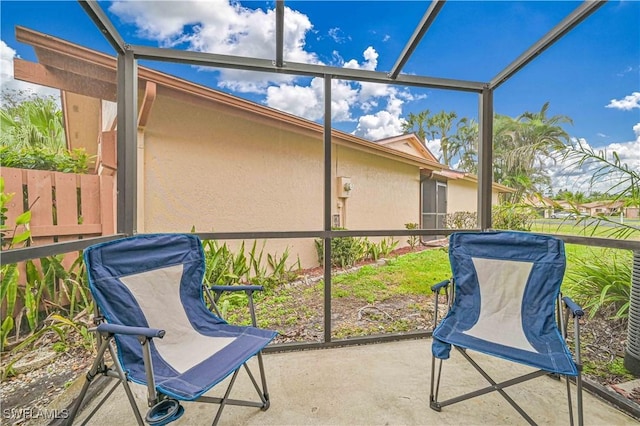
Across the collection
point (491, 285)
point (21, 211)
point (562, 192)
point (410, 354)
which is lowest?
point (410, 354)

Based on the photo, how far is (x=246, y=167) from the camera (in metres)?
2.91

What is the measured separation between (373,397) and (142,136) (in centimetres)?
264

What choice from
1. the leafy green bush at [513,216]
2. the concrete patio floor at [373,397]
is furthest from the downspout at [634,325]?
the leafy green bush at [513,216]

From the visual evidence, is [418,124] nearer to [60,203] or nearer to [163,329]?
[163,329]

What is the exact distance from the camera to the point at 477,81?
283cm

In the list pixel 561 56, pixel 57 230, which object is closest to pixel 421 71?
pixel 561 56

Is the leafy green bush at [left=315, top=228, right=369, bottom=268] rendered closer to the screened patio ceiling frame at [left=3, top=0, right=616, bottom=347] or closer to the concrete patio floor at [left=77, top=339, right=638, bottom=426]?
the screened patio ceiling frame at [left=3, top=0, right=616, bottom=347]

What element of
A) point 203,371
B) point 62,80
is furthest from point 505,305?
point 62,80

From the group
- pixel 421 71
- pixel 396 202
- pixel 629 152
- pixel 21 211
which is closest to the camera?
pixel 21 211

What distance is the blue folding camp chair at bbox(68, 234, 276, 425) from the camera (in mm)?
1289

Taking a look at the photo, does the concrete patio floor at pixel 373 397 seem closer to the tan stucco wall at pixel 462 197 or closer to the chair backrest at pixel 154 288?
the chair backrest at pixel 154 288

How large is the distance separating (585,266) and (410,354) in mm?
1587

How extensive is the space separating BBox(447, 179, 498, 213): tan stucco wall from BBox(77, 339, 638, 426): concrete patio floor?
53.5 inches

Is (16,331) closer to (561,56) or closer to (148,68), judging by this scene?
(148,68)
